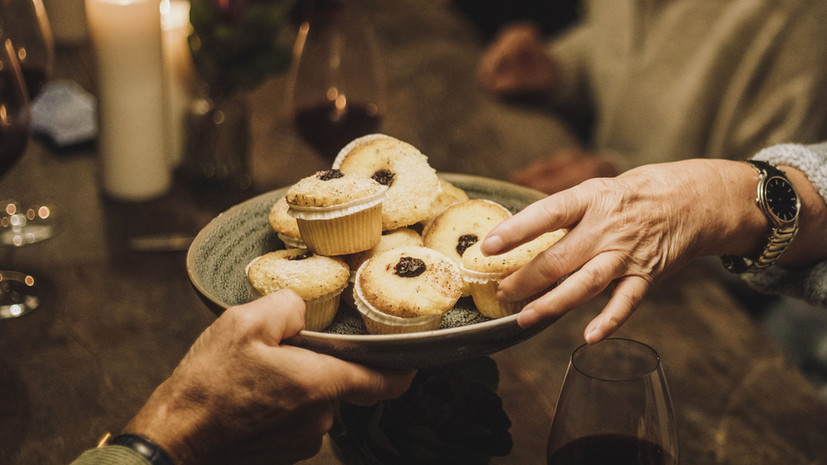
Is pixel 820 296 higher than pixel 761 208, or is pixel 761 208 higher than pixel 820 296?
pixel 761 208

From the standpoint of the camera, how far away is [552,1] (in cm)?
444

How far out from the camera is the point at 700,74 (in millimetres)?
2512

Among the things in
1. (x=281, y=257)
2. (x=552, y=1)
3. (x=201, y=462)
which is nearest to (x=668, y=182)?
(x=281, y=257)

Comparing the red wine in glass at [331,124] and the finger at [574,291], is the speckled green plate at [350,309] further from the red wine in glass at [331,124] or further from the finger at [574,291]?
the red wine in glass at [331,124]

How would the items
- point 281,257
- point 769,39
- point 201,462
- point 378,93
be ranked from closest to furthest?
point 201,462 → point 281,257 → point 378,93 → point 769,39

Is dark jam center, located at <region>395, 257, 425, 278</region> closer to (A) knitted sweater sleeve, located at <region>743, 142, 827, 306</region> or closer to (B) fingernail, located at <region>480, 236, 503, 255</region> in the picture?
(B) fingernail, located at <region>480, 236, 503, 255</region>

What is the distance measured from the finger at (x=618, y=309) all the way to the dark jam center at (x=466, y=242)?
0.19 meters

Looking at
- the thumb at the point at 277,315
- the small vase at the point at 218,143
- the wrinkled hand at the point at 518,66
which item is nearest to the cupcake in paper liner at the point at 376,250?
the thumb at the point at 277,315

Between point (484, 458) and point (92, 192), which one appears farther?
point (92, 192)

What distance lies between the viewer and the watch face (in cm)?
104

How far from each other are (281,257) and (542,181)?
119cm

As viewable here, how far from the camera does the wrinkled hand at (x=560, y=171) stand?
77.0 inches

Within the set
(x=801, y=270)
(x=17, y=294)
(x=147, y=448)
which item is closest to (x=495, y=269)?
(x=147, y=448)

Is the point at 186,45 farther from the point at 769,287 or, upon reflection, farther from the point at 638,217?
the point at 769,287
